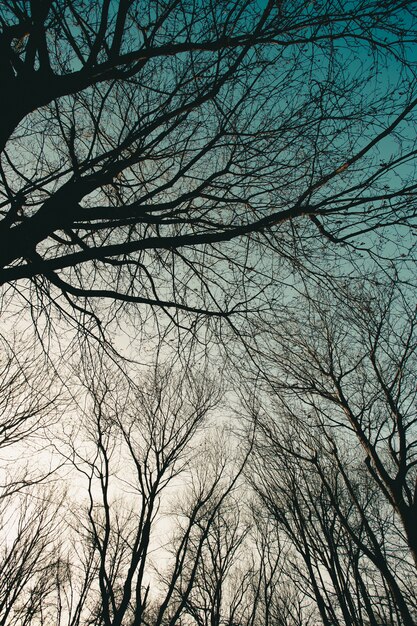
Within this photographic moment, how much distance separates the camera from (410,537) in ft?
16.1

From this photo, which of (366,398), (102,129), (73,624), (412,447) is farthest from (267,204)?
(73,624)

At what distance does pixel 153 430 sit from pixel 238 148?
6.52 metres

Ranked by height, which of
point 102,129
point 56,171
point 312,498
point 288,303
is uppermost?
point 102,129

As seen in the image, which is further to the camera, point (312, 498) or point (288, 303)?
point (312, 498)

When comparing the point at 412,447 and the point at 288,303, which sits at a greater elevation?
the point at 288,303

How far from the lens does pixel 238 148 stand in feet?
12.9

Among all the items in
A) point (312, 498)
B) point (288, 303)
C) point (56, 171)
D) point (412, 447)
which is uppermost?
point (56, 171)

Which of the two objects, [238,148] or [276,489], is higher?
[238,148]

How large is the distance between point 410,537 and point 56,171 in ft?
21.5

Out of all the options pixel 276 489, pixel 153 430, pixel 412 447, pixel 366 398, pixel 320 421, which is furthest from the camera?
pixel 276 489

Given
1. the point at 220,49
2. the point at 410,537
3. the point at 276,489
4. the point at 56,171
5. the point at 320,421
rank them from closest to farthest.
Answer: the point at 220,49 → the point at 56,171 → the point at 410,537 → the point at 320,421 → the point at 276,489

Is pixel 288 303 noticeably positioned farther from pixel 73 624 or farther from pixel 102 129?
pixel 73 624

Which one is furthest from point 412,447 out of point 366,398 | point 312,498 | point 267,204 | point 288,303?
point 267,204

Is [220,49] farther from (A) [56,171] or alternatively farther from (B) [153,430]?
(B) [153,430]
